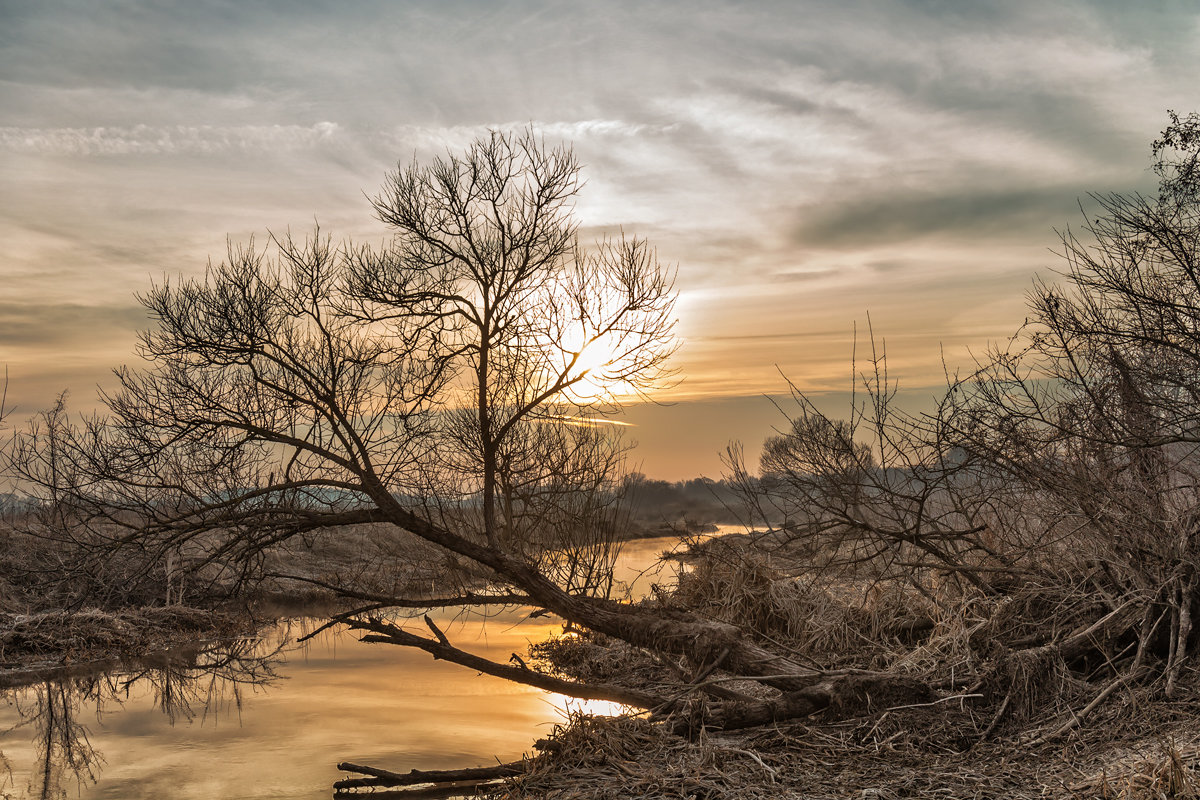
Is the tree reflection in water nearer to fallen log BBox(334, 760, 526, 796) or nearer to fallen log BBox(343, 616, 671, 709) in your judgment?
fallen log BBox(334, 760, 526, 796)

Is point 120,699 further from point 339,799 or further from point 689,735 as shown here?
point 689,735

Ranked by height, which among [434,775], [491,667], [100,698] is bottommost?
[100,698]

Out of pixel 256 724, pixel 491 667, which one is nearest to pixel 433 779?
pixel 491 667

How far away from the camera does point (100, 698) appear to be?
11922 millimetres

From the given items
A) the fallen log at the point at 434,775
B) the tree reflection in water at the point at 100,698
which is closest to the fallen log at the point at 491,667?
the fallen log at the point at 434,775

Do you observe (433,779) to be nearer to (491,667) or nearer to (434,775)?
(434,775)

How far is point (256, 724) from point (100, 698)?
306 cm

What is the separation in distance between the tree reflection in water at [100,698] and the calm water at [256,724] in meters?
0.02

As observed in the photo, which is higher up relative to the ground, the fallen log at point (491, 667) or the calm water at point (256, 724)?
the fallen log at point (491, 667)

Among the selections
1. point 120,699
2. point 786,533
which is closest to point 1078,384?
point 786,533

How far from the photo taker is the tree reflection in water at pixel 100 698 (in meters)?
8.60

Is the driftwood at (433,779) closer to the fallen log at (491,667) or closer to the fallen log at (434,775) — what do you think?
the fallen log at (434,775)

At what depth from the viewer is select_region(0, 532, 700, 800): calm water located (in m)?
8.45

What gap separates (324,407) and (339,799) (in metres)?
4.55
